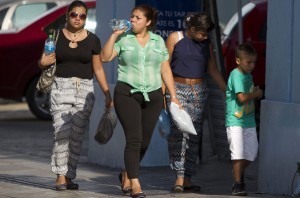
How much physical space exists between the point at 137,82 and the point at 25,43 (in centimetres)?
716

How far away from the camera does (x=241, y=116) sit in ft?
32.0

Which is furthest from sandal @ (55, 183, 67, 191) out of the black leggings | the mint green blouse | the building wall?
the building wall

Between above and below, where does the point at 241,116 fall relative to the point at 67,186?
above

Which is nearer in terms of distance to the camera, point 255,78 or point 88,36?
point 88,36

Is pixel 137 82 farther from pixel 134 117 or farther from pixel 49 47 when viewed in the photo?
pixel 49 47

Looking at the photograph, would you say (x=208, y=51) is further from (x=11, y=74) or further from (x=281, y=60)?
(x=11, y=74)

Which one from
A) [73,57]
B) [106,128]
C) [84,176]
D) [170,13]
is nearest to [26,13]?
[170,13]

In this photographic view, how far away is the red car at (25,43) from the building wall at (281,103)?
6909 mm

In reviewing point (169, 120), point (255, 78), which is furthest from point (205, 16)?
point (255, 78)

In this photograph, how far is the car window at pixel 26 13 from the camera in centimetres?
1675

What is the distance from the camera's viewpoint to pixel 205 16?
9906mm

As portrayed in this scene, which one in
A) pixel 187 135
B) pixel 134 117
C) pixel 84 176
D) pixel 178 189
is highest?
pixel 134 117

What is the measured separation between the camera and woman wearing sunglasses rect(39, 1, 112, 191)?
9945 mm

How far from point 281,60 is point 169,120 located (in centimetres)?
112
